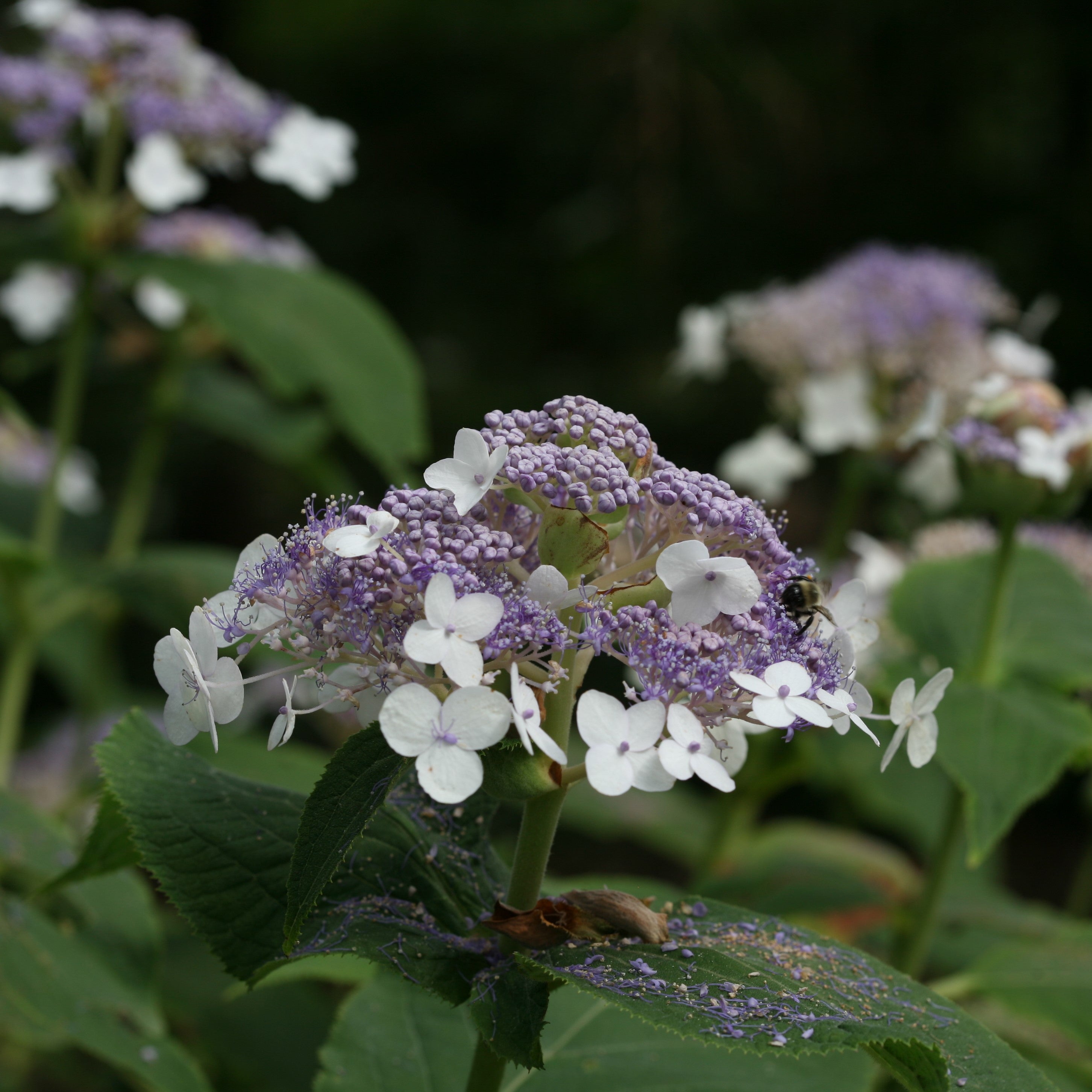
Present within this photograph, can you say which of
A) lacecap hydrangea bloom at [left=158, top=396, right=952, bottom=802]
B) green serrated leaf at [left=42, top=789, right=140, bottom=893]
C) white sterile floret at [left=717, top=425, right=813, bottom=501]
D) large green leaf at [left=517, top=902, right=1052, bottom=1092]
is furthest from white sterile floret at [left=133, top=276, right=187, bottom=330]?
large green leaf at [left=517, top=902, right=1052, bottom=1092]

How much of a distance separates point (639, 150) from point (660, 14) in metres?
0.45

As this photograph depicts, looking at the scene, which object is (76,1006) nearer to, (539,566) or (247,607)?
(247,607)

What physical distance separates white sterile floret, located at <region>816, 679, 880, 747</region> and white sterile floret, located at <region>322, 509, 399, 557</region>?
0.33 m

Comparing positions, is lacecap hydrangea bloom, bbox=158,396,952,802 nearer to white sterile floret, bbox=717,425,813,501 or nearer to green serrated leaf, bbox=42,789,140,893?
green serrated leaf, bbox=42,789,140,893

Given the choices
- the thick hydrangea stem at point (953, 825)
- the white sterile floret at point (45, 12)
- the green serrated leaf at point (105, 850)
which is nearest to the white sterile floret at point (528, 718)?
the green serrated leaf at point (105, 850)

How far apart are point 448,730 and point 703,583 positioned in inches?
8.2

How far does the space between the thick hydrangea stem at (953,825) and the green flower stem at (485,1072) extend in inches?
37.8

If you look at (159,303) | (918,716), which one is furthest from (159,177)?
(918,716)

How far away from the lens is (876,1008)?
86 centimetres

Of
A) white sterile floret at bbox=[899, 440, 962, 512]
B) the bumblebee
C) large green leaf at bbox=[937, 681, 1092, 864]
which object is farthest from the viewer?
white sterile floret at bbox=[899, 440, 962, 512]

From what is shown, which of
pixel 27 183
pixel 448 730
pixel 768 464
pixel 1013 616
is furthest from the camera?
pixel 768 464

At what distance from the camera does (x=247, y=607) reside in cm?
91

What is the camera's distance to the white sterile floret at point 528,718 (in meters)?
0.77

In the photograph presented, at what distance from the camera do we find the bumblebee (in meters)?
1.02
